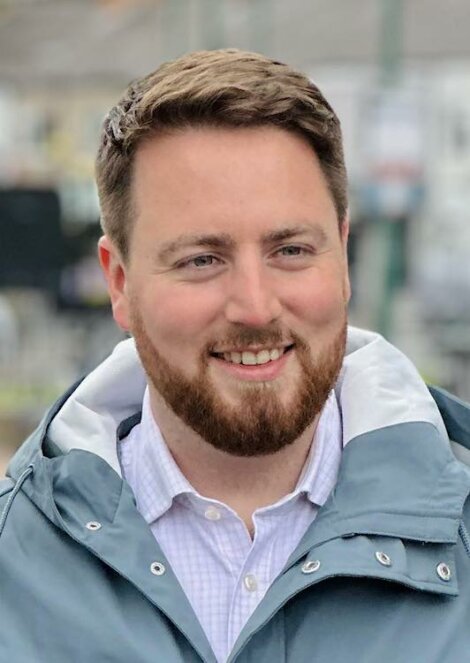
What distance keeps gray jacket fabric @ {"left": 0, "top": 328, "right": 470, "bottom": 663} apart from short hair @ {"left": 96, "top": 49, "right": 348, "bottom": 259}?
43 cm

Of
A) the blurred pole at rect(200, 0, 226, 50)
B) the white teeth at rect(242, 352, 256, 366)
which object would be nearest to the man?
the white teeth at rect(242, 352, 256, 366)

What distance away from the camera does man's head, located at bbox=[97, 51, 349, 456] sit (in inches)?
94.7

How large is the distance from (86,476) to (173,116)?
2.10 feet

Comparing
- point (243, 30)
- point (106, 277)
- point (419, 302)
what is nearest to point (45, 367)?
point (419, 302)

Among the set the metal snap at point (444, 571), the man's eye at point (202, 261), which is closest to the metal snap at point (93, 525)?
the man's eye at point (202, 261)

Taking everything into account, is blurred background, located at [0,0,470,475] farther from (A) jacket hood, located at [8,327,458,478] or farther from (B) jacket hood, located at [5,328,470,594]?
(B) jacket hood, located at [5,328,470,594]

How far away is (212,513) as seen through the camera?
2.52 m

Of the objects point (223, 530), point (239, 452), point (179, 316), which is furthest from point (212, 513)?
point (179, 316)

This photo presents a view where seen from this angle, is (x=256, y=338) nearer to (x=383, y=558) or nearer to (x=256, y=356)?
(x=256, y=356)

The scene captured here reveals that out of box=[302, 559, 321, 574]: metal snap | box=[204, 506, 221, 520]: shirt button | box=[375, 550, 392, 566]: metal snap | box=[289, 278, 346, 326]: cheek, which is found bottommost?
box=[204, 506, 221, 520]: shirt button

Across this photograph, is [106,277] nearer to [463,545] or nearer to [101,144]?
[101,144]

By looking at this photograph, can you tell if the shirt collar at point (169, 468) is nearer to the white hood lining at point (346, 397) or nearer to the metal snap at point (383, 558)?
the white hood lining at point (346, 397)

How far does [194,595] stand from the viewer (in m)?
2.41

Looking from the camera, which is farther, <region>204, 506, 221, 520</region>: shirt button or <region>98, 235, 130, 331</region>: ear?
<region>98, 235, 130, 331</region>: ear
